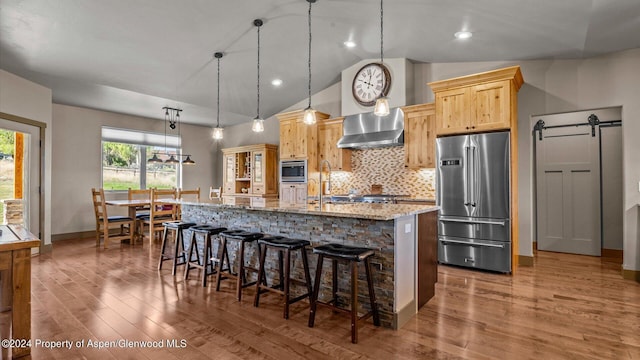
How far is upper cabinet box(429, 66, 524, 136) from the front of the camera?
13.5ft

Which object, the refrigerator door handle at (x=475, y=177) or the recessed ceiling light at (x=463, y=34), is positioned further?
the refrigerator door handle at (x=475, y=177)

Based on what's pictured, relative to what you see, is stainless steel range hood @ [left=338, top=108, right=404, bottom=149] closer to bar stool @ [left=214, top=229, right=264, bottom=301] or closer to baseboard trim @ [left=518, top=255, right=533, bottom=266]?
baseboard trim @ [left=518, top=255, right=533, bottom=266]

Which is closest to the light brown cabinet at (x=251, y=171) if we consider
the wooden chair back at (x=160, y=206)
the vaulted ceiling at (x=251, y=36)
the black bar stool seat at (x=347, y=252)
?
the wooden chair back at (x=160, y=206)

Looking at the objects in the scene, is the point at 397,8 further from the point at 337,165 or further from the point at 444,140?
the point at 337,165

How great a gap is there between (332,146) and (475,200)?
2.72 meters

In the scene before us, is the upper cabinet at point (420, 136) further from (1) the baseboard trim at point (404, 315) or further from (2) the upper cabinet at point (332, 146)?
(1) the baseboard trim at point (404, 315)

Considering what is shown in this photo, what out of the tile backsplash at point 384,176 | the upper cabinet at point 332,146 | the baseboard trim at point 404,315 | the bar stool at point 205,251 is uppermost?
the upper cabinet at point 332,146

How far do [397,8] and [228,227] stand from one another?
3.31 m

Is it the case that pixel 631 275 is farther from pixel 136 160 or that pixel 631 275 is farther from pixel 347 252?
pixel 136 160

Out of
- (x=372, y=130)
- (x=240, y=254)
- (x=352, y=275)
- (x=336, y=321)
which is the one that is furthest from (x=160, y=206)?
(x=352, y=275)

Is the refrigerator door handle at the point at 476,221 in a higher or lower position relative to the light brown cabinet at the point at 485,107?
lower

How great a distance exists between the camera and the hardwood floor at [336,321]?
225cm

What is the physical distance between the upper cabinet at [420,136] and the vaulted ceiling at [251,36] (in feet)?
2.80

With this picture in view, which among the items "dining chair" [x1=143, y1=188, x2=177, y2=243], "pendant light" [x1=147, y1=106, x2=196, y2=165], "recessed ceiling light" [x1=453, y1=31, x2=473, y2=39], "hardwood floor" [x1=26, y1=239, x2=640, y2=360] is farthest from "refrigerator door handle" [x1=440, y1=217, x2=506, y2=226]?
"pendant light" [x1=147, y1=106, x2=196, y2=165]
